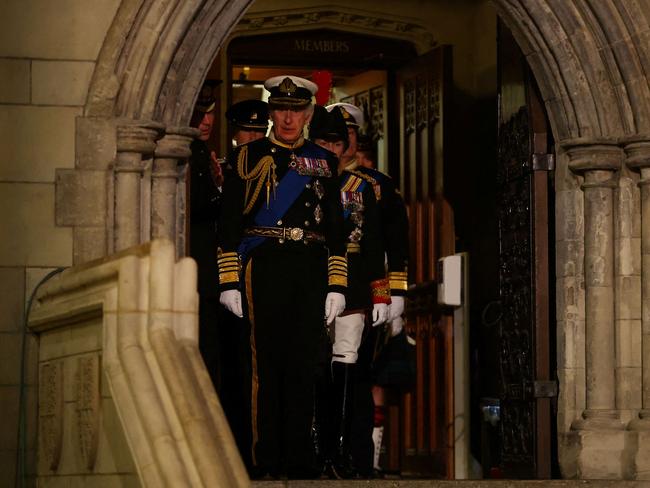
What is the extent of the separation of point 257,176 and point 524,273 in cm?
166

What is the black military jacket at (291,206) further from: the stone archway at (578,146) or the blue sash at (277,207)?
the stone archway at (578,146)

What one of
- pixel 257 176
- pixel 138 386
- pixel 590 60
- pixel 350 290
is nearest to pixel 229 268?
pixel 257 176

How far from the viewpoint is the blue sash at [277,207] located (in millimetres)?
9578

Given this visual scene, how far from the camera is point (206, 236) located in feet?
33.9

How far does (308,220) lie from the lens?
9.61 meters

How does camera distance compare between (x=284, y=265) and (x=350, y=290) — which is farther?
(x=350, y=290)

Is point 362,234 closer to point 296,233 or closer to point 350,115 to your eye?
point 296,233

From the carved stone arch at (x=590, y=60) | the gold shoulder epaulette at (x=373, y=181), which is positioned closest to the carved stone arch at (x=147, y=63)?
the gold shoulder epaulette at (x=373, y=181)

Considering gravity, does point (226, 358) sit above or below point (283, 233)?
below

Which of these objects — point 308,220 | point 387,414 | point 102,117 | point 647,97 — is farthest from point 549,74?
point 387,414

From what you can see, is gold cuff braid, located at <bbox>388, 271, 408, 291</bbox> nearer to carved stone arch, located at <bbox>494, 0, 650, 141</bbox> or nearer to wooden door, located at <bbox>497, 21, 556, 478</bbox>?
wooden door, located at <bbox>497, 21, 556, 478</bbox>

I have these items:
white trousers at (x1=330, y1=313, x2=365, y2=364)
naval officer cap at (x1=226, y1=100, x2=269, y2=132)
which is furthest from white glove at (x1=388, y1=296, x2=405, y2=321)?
naval officer cap at (x1=226, y1=100, x2=269, y2=132)

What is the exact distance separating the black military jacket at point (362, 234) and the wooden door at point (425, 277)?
1.94 meters

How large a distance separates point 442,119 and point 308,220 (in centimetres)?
286
